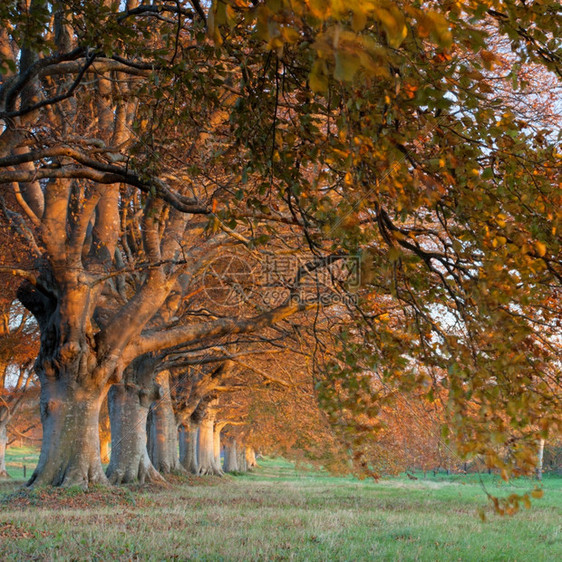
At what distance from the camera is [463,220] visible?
115 inches

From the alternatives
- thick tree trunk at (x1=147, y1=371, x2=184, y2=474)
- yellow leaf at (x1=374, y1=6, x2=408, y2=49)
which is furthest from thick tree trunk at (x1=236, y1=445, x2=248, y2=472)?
yellow leaf at (x1=374, y1=6, x2=408, y2=49)

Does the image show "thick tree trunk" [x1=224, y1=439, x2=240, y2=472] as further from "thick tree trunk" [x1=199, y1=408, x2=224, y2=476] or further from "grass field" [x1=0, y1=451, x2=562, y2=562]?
"grass field" [x1=0, y1=451, x2=562, y2=562]

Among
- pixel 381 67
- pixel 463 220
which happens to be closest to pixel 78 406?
pixel 463 220

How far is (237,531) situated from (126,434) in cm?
792

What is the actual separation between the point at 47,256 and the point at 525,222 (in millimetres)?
10331

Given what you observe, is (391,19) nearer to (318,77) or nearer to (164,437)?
(318,77)

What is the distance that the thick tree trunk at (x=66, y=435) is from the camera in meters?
11.3

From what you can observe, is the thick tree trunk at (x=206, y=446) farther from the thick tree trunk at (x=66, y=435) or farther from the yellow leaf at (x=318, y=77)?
the yellow leaf at (x=318, y=77)

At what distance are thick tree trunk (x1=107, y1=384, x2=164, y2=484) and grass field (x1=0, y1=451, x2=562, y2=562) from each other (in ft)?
3.65

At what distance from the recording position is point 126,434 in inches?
619

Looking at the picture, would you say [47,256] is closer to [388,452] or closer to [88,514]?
[88,514]

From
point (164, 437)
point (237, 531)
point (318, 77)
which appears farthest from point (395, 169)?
point (164, 437)

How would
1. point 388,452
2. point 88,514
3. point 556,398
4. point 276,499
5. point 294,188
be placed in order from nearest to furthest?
point 556,398 < point 294,188 < point 88,514 < point 388,452 < point 276,499

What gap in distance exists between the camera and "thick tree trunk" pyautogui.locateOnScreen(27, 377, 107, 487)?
446 inches
